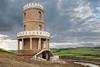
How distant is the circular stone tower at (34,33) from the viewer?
44281 mm

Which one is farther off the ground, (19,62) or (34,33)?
(34,33)

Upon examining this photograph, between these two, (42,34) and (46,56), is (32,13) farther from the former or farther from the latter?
(46,56)

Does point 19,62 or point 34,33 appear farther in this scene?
point 34,33

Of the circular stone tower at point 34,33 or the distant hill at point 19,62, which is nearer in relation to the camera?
the distant hill at point 19,62

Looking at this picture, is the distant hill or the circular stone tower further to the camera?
the circular stone tower

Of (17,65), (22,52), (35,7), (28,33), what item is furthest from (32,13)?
(17,65)

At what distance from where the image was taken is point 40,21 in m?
47.9

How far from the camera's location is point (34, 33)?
44.1 metres

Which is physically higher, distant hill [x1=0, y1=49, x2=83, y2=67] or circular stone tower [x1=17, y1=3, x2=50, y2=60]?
circular stone tower [x1=17, y1=3, x2=50, y2=60]

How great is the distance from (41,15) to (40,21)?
1.57 meters

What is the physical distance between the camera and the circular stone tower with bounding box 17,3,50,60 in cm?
4428

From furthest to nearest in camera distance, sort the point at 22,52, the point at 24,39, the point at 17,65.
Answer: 1. the point at 24,39
2. the point at 22,52
3. the point at 17,65

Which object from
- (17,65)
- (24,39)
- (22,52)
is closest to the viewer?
(17,65)

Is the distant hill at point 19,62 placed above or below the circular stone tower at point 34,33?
below
